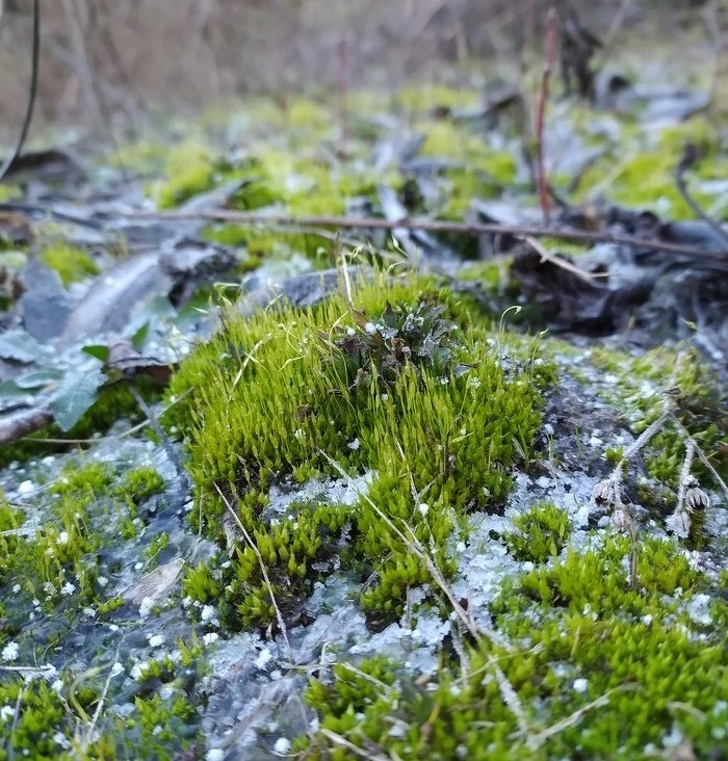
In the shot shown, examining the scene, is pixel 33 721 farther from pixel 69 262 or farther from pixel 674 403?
pixel 69 262

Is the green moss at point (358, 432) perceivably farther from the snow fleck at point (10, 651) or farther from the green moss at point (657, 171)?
the green moss at point (657, 171)

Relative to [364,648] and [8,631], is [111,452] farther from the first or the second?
[364,648]

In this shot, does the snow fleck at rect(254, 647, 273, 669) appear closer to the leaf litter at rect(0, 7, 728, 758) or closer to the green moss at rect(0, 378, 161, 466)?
the leaf litter at rect(0, 7, 728, 758)

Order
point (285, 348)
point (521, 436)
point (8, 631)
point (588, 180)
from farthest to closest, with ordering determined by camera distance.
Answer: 1. point (588, 180)
2. point (285, 348)
3. point (521, 436)
4. point (8, 631)

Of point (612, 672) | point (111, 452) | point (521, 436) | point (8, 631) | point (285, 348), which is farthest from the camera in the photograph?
point (111, 452)

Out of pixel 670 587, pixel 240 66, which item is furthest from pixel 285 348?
pixel 240 66

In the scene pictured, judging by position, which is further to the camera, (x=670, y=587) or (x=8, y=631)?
(x=8, y=631)

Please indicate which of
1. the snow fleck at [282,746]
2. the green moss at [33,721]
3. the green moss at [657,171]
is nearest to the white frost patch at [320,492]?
the snow fleck at [282,746]
